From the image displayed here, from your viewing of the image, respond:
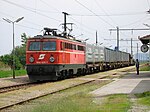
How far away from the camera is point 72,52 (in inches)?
1262

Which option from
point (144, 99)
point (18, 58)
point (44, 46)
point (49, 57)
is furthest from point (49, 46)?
point (18, 58)

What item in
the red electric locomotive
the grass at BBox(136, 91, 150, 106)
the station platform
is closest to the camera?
the grass at BBox(136, 91, 150, 106)

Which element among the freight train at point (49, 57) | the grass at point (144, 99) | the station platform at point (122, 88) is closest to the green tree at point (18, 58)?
the freight train at point (49, 57)

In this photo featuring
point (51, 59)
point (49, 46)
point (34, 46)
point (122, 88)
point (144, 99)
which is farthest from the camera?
point (34, 46)

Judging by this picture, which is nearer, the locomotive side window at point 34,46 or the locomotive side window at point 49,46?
the locomotive side window at point 49,46

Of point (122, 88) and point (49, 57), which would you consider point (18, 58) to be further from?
point (122, 88)

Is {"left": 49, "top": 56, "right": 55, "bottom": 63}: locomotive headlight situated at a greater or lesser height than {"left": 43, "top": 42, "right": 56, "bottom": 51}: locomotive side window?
lesser

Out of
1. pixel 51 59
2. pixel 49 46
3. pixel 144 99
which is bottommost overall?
pixel 144 99

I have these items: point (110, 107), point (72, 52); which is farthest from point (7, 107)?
point (72, 52)

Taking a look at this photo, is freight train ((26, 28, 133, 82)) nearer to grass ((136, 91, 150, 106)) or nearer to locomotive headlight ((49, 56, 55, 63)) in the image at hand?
locomotive headlight ((49, 56, 55, 63))

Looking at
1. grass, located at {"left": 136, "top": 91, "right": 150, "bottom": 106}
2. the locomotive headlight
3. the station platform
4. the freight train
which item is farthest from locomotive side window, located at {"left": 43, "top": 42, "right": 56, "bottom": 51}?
grass, located at {"left": 136, "top": 91, "right": 150, "bottom": 106}

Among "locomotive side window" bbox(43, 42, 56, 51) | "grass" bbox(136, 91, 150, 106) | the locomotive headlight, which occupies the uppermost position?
"locomotive side window" bbox(43, 42, 56, 51)

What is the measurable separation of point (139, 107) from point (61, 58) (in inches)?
626

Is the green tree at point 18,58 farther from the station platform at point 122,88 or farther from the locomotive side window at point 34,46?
the station platform at point 122,88
